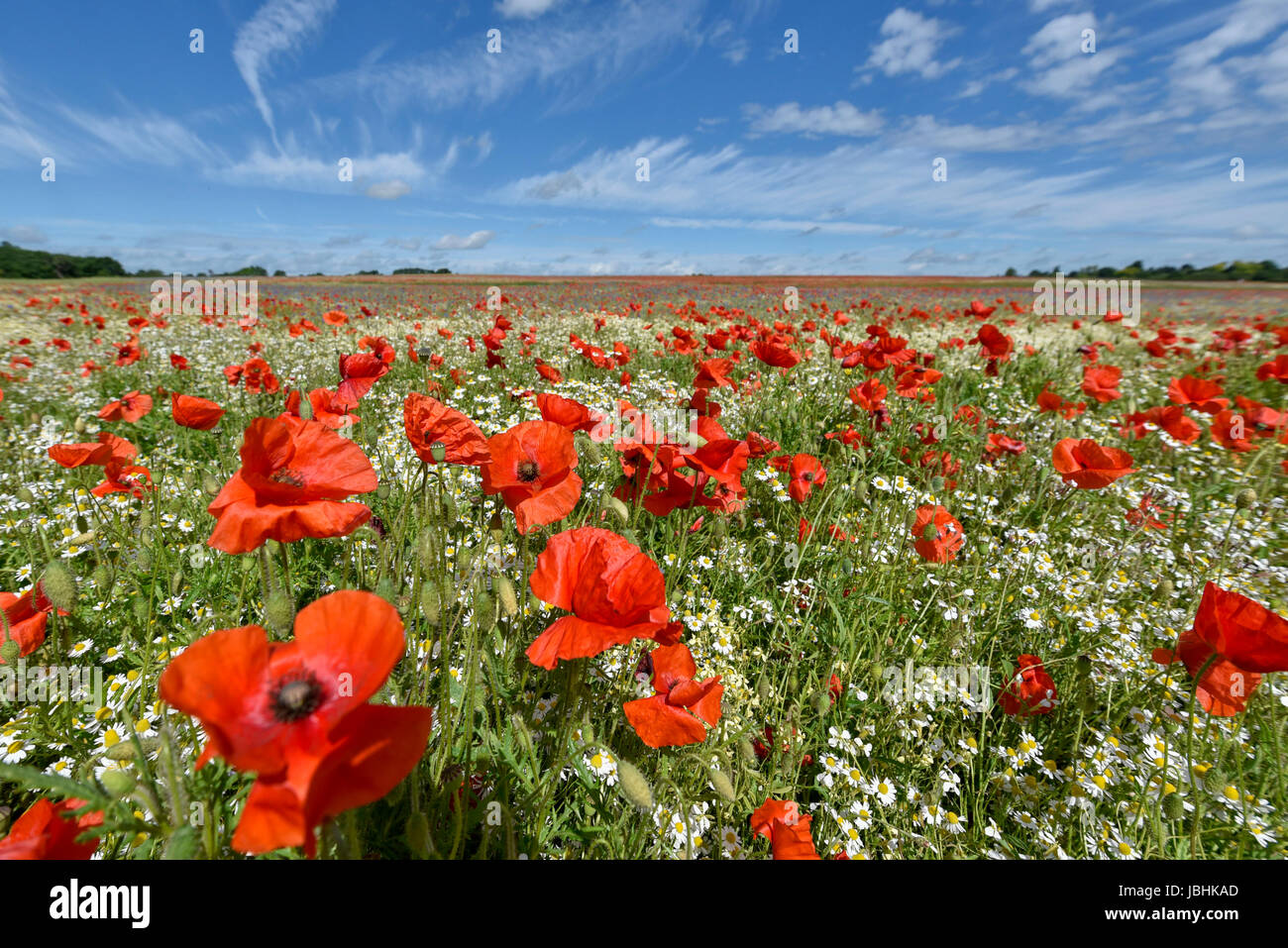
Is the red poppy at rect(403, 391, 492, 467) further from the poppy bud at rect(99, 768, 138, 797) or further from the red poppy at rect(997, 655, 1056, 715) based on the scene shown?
the red poppy at rect(997, 655, 1056, 715)

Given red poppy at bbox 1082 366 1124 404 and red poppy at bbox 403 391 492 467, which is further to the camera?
red poppy at bbox 1082 366 1124 404

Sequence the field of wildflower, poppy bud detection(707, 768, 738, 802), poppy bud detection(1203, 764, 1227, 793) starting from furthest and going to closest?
poppy bud detection(1203, 764, 1227, 793), poppy bud detection(707, 768, 738, 802), the field of wildflower

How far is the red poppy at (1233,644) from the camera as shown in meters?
1.34

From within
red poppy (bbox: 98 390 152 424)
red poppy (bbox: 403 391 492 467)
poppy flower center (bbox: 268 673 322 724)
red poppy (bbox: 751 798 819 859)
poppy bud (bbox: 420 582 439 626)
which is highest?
red poppy (bbox: 98 390 152 424)

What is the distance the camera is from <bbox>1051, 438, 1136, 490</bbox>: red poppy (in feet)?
8.53

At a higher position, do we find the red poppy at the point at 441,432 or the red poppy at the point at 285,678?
the red poppy at the point at 441,432

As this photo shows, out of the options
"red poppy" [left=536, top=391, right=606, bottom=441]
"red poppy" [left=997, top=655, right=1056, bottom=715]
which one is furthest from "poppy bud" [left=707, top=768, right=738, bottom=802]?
"red poppy" [left=997, top=655, right=1056, bottom=715]

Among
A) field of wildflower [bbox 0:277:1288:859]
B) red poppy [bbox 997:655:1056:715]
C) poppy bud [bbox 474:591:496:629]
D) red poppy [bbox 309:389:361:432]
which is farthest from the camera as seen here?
red poppy [bbox 309:389:361:432]

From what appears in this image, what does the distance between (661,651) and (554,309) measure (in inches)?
594

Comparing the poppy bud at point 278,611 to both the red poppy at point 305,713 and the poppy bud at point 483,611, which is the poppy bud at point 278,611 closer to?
the poppy bud at point 483,611

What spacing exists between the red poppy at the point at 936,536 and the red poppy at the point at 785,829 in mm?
1563

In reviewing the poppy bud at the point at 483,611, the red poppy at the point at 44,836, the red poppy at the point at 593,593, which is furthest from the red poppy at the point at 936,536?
the red poppy at the point at 44,836

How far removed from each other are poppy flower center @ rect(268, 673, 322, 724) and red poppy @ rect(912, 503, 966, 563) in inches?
102
